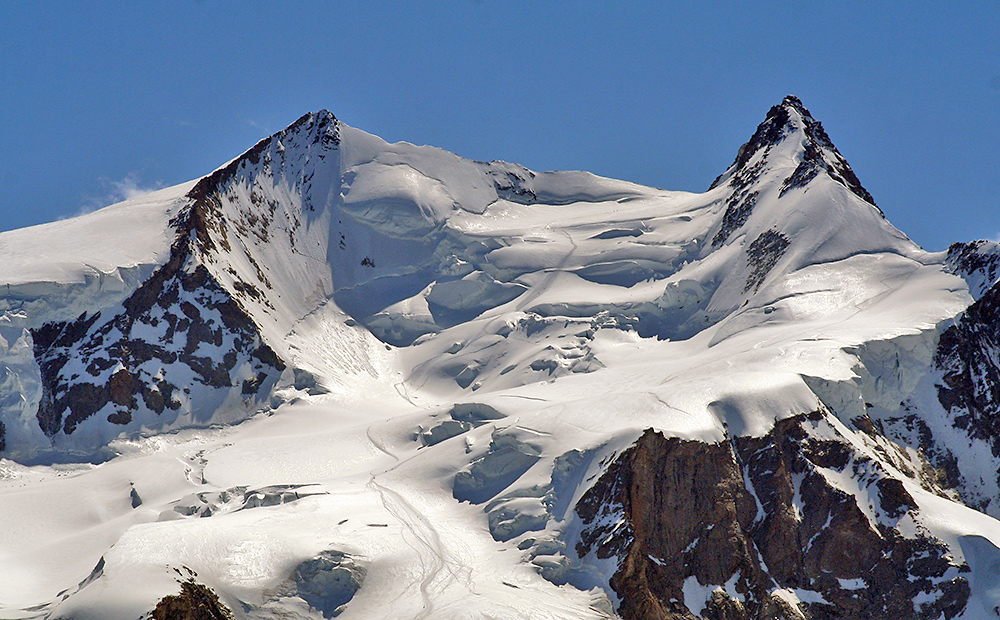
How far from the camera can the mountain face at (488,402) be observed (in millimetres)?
62156

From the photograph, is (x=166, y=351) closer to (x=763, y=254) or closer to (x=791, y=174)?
(x=763, y=254)

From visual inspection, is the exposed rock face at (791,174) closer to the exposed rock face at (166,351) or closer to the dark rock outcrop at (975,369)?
the dark rock outcrop at (975,369)

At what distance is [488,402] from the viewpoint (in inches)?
3300

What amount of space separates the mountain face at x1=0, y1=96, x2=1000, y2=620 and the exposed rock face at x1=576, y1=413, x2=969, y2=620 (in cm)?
20

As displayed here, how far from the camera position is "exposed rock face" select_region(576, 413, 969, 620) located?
6297 centimetres

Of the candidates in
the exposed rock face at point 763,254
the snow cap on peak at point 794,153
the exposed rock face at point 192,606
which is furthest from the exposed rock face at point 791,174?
the exposed rock face at point 192,606

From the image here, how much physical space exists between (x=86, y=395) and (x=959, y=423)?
77.6 m

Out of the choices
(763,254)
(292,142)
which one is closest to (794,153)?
(763,254)

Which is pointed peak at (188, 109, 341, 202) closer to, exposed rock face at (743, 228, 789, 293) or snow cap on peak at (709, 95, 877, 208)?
snow cap on peak at (709, 95, 877, 208)

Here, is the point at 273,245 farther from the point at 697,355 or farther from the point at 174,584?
the point at 174,584

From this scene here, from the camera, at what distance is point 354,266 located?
419 feet

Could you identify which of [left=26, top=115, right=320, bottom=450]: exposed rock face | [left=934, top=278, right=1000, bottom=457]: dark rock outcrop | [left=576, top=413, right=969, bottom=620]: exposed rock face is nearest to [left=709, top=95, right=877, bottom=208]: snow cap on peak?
[left=934, top=278, right=1000, bottom=457]: dark rock outcrop

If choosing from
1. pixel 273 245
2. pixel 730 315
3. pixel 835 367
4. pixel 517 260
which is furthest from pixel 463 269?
pixel 835 367

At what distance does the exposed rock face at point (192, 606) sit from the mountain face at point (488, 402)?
0.58ft
